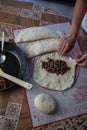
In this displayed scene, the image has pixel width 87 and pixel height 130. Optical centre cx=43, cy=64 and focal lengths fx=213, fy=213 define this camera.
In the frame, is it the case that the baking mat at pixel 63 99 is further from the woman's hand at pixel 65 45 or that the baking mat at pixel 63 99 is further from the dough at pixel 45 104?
the woman's hand at pixel 65 45

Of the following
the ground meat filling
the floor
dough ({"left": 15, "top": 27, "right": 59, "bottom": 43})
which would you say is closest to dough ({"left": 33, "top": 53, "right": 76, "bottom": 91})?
the ground meat filling

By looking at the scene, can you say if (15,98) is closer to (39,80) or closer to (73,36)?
(39,80)

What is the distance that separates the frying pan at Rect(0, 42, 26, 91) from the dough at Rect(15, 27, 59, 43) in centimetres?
8

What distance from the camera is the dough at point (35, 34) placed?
107 cm

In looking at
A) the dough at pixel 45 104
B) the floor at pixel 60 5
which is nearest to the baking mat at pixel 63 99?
the dough at pixel 45 104

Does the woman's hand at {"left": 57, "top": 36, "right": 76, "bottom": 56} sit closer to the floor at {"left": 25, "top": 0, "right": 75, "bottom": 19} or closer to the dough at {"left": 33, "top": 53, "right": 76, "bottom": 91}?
the dough at {"left": 33, "top": 53, "right": 76, "bottom": 91}

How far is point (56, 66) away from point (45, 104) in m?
0.21

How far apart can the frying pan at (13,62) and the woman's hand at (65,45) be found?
0.65ft

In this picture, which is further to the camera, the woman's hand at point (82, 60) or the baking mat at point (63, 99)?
the woman's hand at point (82, 60)


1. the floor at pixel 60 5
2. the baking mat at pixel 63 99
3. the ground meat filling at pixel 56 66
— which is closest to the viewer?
the baking mat at pixel 63 99

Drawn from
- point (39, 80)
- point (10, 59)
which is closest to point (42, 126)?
point (39, 80)

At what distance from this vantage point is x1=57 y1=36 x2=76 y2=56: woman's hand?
1.06m

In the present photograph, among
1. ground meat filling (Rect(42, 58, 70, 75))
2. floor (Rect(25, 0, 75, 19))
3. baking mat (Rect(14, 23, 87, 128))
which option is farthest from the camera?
floor (Rect(25, 0, 75, 19))

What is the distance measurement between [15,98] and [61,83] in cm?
22
